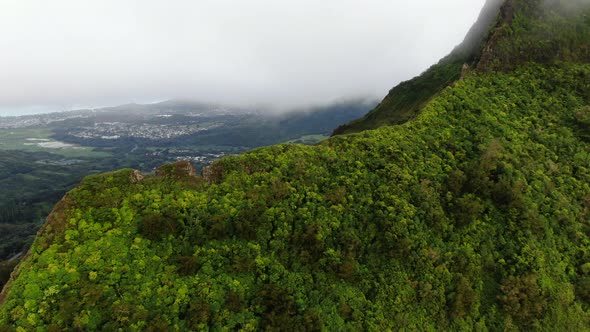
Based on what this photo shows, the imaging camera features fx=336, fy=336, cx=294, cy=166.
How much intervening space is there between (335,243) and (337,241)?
0.81 feet

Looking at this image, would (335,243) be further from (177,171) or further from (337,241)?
(177,171)

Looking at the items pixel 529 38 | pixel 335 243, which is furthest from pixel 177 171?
pixel 529 38

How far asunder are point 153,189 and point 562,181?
4499 centimetres

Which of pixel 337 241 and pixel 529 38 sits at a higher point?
pixel 529 38

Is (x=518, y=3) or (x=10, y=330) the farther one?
(x=518, y=3)

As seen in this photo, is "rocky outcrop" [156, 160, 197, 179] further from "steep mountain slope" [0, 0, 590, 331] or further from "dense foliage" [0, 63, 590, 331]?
"dense foliage" [0, 63, 590, 331]

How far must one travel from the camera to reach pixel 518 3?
55.2 m

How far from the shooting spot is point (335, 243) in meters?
29.4

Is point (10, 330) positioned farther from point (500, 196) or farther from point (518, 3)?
point (518, 3)

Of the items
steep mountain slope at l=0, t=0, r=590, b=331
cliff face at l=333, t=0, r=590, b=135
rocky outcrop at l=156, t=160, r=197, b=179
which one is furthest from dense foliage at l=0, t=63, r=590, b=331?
cliff face at l=333, t=0, r=590, b=135

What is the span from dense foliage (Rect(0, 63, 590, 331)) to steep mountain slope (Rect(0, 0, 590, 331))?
114mm

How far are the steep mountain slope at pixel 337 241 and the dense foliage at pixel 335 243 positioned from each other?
114mm

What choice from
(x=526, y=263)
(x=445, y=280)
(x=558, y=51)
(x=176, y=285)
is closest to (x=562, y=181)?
(x=526, y=263)

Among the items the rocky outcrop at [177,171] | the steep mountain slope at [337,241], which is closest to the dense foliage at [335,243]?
the steep mountain slope at [337,241]
